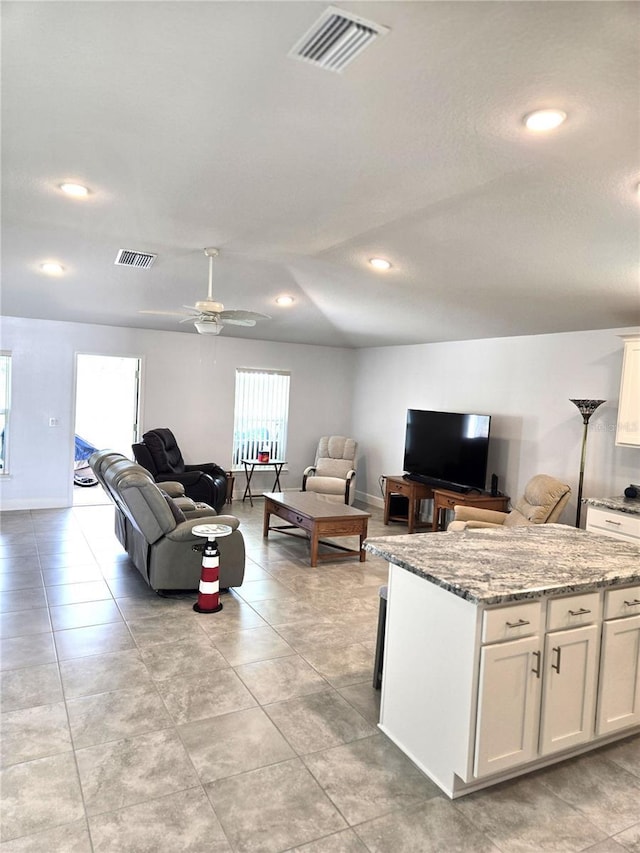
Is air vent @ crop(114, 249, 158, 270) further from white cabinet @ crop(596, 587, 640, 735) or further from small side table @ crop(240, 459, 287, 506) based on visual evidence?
white cabinet @ crop(596, 587, 640, 735)

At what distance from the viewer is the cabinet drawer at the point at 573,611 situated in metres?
2.34

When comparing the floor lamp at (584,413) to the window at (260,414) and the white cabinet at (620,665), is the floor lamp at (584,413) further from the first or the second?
the window at (260,414)

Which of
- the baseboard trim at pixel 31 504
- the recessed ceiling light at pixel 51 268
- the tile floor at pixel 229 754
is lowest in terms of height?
the tile floor at pixel 229 754

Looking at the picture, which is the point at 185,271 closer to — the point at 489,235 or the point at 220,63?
the point at 489,235

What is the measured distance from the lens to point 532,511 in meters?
5.00

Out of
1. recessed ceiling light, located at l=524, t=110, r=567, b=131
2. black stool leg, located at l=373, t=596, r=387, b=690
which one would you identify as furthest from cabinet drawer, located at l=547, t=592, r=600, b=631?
recessed ceiling light, located at l=524, t=110, r=567, b=131

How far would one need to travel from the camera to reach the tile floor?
2.08 m

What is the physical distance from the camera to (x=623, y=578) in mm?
2453

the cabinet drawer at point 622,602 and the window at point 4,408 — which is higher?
the window at point 4,408

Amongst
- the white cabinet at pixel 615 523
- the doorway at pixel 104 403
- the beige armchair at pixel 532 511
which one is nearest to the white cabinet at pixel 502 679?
the white cabinet at pixel 615 523

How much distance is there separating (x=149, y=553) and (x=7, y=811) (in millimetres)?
2350

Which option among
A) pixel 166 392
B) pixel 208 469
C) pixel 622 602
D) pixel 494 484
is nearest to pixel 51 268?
pixel 166 392

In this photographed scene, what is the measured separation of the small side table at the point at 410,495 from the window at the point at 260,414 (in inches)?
86.4

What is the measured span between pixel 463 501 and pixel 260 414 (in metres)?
3.70
